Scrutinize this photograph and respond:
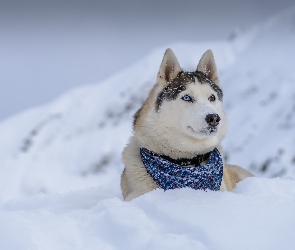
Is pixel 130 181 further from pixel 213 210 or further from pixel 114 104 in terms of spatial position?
pixel 114 104

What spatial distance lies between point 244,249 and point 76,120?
8836 centimetres

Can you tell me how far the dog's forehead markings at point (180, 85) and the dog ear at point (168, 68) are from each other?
0.08 metres

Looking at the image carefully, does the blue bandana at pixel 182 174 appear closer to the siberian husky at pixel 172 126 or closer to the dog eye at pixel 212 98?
the siberian husky at pixel 172 126

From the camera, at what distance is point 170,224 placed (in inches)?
179

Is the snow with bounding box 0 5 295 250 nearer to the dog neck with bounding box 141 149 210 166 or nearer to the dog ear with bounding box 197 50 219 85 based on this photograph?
the dog neck with bounding box 141 149 210 166

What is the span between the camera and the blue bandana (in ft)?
20.2

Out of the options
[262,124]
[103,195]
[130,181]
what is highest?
[130,181]

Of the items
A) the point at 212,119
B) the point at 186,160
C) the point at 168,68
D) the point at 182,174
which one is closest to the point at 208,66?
the point at 168,68

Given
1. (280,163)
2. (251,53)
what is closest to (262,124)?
(280,163)

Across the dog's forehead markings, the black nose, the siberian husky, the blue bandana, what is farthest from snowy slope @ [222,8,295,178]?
the black nose

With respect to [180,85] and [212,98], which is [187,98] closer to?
[180,85]

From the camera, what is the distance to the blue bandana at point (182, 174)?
243 inches

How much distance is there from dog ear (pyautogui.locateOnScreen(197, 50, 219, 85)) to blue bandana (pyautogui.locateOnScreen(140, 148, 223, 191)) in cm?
132

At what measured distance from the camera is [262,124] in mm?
46531
